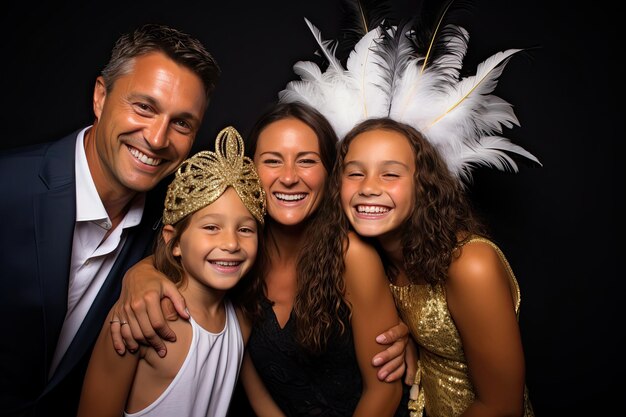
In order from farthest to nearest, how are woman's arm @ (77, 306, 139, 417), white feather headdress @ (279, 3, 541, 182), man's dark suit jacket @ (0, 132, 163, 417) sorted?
white feather headdress @ (279, 3, 541, 182) < man's dark suit jacket @ (0, 132, 163, 417) < woman's arm @ (77, 306, 139, 417)

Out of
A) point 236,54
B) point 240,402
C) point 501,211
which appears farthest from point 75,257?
point 501,211

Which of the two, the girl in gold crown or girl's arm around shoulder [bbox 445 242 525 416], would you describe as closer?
the girl in gold crown

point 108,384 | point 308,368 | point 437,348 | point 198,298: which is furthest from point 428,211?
point 108,384

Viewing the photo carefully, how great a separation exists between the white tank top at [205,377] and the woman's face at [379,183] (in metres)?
0.73

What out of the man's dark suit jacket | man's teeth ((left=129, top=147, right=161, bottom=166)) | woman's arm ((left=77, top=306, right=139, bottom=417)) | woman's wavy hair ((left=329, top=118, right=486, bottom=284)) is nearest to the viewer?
woman's arm ((left=77, top=306, right=139, bottom=417))

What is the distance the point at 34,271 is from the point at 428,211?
167cm

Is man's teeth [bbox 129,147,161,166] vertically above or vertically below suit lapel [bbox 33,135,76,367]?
above

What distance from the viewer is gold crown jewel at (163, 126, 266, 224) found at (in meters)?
2.08

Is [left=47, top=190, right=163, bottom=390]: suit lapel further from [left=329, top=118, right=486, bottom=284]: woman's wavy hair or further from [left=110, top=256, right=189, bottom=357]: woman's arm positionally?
[left=329, top=118, right=486, bottom=284]: woman's wavy hair

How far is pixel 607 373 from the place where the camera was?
118 inches

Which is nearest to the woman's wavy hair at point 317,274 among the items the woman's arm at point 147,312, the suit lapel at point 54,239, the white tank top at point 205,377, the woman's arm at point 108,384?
the white tank top at point 205,377

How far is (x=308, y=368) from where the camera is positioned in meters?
2.42

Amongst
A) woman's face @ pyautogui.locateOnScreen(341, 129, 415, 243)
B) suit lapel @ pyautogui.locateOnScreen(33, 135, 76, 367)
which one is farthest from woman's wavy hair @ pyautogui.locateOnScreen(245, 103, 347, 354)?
suit lapel @ pyautogui.locateOnScreen(33, 135, 76, 367)

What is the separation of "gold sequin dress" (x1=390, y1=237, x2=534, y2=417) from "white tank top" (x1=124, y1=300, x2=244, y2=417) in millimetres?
800
